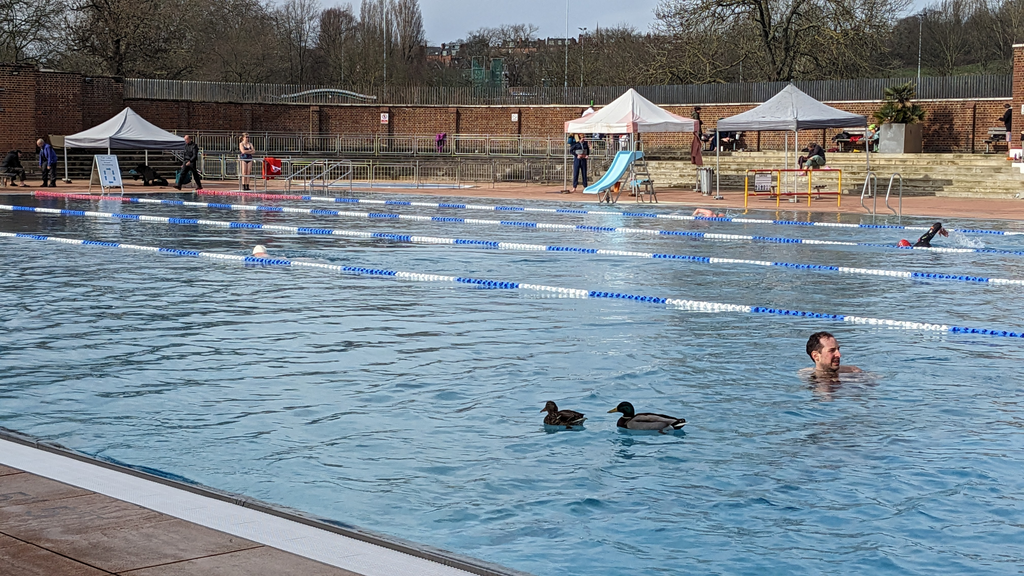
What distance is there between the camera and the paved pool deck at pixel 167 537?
3570 mm

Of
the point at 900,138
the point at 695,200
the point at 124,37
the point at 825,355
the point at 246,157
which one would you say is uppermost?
the point at 124,37

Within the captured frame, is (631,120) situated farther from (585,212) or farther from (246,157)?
(246,157)

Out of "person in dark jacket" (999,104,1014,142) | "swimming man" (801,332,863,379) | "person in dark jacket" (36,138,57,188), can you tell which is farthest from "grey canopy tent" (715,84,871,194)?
"person in dark jacket" (36,138,57,188)

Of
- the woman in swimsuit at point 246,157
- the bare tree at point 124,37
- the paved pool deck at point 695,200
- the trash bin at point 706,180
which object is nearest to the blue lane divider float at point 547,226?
the woman in swimsuit at point 246,157

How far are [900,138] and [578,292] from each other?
75.7 ft

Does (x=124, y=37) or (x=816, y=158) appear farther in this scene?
(x=124, y=37)

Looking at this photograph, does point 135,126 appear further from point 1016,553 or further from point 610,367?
point 1016,553

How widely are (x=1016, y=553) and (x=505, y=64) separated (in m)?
88.9

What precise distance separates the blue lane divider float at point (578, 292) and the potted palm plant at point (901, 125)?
22.6 meters

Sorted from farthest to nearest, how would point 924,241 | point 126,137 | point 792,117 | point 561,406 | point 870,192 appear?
point 126,137, point 870,192, point 792,117, point 924,241, point 561,406

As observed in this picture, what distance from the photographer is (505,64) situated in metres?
91.3

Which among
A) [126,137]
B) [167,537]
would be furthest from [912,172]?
[167,537]

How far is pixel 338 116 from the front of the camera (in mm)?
46219

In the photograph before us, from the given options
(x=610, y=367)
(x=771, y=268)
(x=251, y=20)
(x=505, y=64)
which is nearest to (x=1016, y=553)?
(x=610, y=367)
